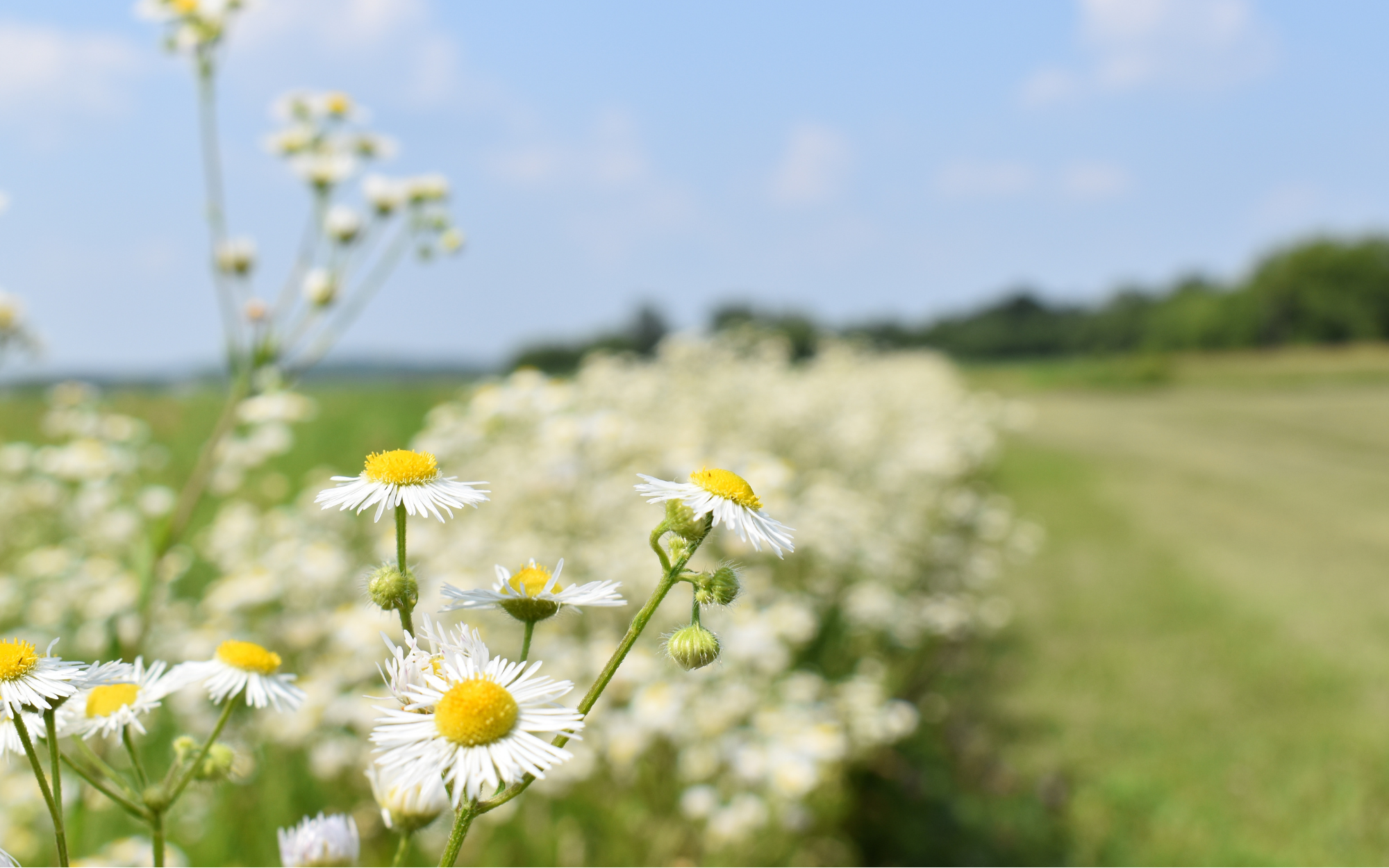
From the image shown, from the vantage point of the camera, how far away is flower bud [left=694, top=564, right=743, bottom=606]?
0.58 m

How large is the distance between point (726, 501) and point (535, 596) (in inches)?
5.0

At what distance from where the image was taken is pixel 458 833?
440 mm

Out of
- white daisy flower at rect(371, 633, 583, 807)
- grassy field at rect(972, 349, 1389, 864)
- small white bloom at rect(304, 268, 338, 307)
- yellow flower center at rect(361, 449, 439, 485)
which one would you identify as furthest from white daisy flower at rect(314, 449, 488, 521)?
grassy field at rect(972, 349, 1389, 864)

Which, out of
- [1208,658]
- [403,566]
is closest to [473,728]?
[403,566]

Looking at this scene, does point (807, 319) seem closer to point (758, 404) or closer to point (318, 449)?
point (318, 449)

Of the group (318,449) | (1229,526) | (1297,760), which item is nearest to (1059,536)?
(1229,526)

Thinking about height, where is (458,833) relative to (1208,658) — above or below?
above

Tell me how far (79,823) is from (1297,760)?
16.3 feet

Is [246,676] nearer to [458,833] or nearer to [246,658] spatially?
[246,658]

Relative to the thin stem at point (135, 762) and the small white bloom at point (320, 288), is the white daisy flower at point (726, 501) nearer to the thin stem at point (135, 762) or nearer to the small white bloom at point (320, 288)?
the thin stem at point (135, 762)

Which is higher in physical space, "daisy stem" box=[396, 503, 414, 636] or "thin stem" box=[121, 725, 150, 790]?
"daisy stem" box=[396, 503, 414, 636]

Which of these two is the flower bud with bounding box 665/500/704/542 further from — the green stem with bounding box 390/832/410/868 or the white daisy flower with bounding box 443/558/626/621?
the green stem with bounding box 390/832/410/868

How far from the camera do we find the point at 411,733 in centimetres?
49

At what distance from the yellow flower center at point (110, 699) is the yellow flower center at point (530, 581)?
0.27 m
